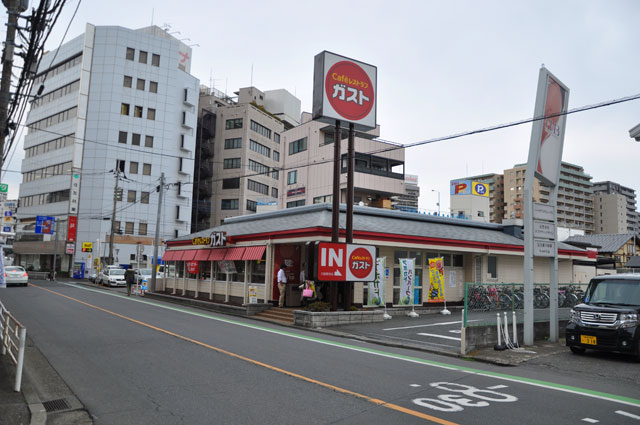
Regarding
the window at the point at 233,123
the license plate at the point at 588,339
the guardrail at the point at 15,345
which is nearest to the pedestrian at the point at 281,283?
the guardrail at the point at 15,345

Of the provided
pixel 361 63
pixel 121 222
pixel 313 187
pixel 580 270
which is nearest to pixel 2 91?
pixel 361 63

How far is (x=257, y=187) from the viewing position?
71.2m

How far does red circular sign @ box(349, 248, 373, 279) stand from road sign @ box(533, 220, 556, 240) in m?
6.89

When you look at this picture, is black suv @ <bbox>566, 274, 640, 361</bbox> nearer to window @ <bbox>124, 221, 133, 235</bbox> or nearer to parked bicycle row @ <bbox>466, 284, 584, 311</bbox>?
parked bicycle row @ <bbox>466, 284, 584, 311</bbox>

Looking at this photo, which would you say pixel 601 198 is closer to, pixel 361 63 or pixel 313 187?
pixel 313 187

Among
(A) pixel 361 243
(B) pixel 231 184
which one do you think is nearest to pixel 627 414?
(A) pixel 361 243

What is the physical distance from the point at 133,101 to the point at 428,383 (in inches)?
2360

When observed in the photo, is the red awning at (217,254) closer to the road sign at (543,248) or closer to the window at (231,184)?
the road sign at (543,248)

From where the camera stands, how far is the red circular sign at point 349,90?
59.7 ft

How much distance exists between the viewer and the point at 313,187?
51.3 meters

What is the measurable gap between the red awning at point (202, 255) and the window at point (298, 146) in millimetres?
29390

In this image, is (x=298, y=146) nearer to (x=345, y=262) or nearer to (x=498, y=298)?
(x=345, y=262)

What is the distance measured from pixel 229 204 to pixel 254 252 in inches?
2007

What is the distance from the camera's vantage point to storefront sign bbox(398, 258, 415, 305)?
1931 centimetres
